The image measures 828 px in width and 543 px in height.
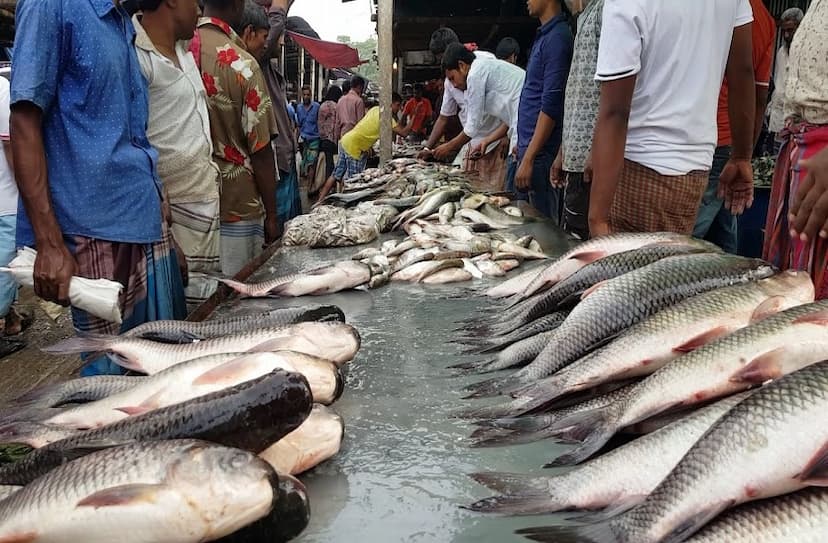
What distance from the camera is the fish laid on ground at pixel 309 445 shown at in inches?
63.2

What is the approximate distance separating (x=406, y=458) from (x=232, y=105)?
390 cm

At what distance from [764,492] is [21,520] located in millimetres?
1384

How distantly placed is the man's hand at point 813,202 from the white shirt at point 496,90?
5.80 m

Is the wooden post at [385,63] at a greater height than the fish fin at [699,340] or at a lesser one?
greater

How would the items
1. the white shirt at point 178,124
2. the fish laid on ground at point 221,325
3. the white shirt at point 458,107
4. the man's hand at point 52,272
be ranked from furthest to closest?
the white shirt at point 458,107 < the white shirt at point 178,124 < the man's hand at point 52,272 < the fish laid on ground at point 221,325

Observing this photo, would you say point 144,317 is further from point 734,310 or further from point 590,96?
point 590,96

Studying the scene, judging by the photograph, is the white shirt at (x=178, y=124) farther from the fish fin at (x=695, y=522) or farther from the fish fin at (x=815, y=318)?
the fish fin at (x=695, y=522)

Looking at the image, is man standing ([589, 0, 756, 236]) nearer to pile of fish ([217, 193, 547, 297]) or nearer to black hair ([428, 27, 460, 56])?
pile of fish ([217, 193, 547, 297])

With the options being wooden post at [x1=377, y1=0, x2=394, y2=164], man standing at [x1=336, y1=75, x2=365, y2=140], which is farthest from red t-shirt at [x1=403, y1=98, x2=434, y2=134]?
wooden post at [x1=377, y1=0, x2=394, y2=164]

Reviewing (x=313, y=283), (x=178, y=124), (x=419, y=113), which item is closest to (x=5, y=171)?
(x=178, y=124)

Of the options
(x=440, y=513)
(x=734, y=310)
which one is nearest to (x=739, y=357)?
(x=734, y=310)

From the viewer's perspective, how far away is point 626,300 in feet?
7.39

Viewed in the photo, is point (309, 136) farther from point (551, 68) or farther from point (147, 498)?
point (147, 498)

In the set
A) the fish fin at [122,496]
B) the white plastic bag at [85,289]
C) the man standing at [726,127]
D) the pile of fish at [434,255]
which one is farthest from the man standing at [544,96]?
the fish fin at [122,496]
